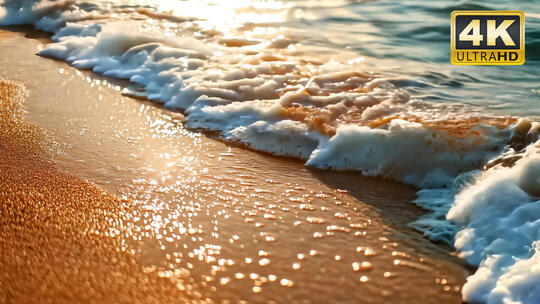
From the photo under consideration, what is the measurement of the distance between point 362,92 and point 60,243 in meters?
2.32

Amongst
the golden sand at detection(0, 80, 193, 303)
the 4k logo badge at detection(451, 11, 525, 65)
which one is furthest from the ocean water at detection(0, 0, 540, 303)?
the golden sand at detection(0, 80, 193, 303)

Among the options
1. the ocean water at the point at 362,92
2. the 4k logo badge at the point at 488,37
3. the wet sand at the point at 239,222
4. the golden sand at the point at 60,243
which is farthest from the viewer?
the 4k logo badge at the point at 488,37

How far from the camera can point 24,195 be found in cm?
236

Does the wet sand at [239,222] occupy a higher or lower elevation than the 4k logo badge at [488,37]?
lower

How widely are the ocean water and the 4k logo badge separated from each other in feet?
0.37

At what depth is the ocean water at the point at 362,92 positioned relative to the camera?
2314 mm

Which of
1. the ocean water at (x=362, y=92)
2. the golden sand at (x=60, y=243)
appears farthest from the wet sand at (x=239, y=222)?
the ocean water at (x=362, y=92)

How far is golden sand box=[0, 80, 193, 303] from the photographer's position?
176cm

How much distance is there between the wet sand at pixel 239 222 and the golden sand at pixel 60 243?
0.01 m

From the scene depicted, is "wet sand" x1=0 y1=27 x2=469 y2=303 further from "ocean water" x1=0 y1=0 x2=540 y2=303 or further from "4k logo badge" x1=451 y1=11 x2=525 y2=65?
"4k logo badge" x1=451 y1=11 x2=525 y2=65

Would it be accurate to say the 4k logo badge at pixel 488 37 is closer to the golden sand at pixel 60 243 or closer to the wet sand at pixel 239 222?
the wet sand at pixel 239 222

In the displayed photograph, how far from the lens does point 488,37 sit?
17.2 feet

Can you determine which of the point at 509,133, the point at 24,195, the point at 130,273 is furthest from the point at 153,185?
the point at 509,133

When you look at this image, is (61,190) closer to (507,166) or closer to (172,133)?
(172,133)
